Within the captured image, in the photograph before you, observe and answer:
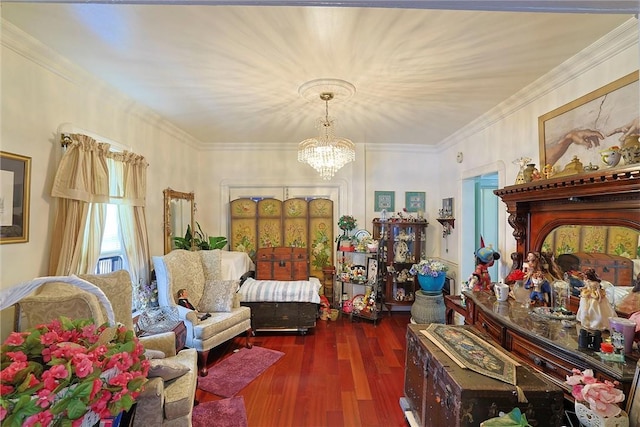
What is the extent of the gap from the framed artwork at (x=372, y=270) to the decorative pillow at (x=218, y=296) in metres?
1.96

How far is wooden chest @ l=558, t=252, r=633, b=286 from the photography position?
1.64 meters

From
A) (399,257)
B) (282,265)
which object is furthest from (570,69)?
(282,265)

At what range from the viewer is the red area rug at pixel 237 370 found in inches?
100

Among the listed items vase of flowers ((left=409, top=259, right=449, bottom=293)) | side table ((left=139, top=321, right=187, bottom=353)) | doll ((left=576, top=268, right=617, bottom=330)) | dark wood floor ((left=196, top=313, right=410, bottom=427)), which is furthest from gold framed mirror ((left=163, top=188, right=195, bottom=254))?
doll ((left=576, top=268, right=617, bottom=330))

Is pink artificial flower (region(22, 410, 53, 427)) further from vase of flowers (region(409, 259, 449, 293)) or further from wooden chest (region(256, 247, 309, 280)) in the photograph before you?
vase of flowers (region(409, 259, 449, 293))

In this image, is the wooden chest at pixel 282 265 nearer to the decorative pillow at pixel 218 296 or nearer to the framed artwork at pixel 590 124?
the decorative pillow at pixel 218 296

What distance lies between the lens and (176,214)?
150 inches

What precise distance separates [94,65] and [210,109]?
1.03 meters

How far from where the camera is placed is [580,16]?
5.10ft

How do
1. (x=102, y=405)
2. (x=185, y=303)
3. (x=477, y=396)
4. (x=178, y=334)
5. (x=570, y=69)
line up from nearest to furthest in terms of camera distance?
(x=102, y=405) < (x=477, y=396) < (x=570, y=69) < (x=178, y=334) < (x=185, y=303)

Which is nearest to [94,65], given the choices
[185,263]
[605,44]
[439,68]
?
[185,263]

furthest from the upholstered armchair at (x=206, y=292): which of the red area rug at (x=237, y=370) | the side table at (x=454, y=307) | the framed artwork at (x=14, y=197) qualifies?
the side table at (x=454, y=307)

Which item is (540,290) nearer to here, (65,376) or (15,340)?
(65,376)

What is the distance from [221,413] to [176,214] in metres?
2.55
